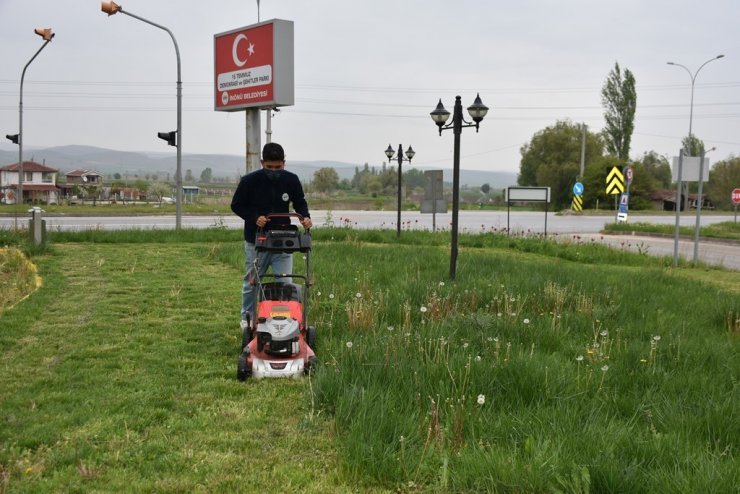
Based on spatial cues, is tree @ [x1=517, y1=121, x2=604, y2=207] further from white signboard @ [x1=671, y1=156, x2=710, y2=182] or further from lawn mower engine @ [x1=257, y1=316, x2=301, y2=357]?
lawn mower engine @ [x1=257, y1=316, x2=301, y2=357]

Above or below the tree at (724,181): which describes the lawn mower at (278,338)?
below

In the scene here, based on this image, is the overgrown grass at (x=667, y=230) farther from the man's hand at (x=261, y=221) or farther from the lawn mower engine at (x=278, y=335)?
the lawn mower engine at (x=278, y=335)

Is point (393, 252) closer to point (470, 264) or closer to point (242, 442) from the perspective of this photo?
point (470, 264)

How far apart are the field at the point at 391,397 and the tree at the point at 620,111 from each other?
203 feet

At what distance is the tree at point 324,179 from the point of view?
249ft

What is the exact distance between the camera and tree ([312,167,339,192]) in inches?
2990

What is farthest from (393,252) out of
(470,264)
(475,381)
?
(475,381)

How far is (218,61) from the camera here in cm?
1331

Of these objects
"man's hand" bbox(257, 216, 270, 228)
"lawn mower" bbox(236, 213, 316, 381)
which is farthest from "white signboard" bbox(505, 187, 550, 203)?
Result: "lawn mower" bbox(236, 213, 316, 381)

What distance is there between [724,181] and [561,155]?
52.9 ft

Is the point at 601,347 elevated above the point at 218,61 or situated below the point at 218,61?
below

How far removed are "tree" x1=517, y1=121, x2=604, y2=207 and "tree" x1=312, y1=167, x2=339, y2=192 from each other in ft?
79.5

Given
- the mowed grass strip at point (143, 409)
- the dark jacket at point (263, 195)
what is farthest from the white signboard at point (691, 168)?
the dark jacket at point (263, 195)

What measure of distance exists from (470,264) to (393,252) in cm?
202
